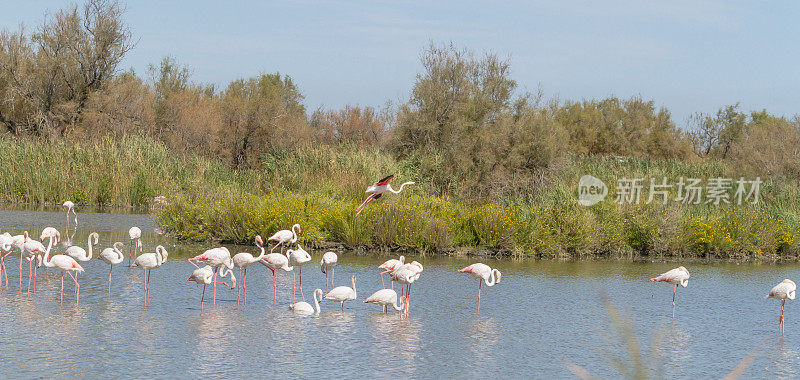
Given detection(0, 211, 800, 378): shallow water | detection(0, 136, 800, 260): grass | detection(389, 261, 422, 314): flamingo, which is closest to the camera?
detection(0, 211, 800, 378): shallow water

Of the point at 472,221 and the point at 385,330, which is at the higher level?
the point at 472,221

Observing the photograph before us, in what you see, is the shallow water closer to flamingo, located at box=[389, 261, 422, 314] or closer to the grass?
flamingo, located at box=[389, 261, 422, 314]

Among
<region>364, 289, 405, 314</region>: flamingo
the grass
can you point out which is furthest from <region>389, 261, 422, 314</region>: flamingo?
the grass

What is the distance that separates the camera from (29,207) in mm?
24688

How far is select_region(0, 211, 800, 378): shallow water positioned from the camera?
306 inches

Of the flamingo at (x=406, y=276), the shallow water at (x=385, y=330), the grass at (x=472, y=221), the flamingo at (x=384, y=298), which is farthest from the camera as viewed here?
the grass at (x=472, y=221)

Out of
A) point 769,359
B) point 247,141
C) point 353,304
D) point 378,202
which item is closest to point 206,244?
point 378,202

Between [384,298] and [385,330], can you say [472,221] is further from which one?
[385,330]

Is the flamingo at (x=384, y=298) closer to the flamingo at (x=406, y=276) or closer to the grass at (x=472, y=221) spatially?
the flamingo at (x=406, y=276)

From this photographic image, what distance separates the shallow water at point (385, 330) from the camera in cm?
777

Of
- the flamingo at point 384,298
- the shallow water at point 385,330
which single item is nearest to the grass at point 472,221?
the shallow water at point 385,330

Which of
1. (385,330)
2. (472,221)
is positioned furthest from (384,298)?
(472,221)

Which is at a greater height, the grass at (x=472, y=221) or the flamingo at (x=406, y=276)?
the grass at (x=472, y=221)

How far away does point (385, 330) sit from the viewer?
9.46 metres
